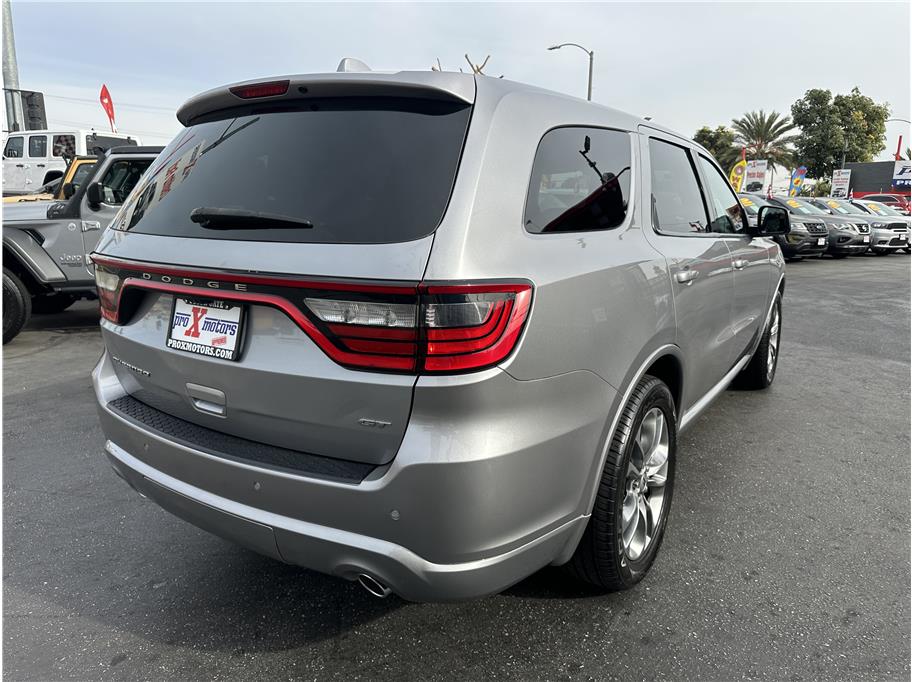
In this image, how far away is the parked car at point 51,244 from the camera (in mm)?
6328

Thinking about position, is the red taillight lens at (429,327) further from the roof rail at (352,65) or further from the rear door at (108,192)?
the rear door at (108,192)

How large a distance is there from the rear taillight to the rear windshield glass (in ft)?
0.50

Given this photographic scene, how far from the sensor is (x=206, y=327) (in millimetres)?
1931

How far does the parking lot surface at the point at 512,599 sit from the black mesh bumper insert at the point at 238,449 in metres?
0.74

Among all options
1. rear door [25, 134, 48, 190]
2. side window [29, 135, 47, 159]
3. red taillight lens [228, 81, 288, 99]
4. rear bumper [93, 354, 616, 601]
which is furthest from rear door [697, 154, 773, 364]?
side window [29, 135, 47, 159]

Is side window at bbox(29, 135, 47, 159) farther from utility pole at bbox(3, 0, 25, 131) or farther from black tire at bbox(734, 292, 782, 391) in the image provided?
black tire at bbox(734, 292, 782, 391)

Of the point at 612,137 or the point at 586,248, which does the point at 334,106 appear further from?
the point at 612,137

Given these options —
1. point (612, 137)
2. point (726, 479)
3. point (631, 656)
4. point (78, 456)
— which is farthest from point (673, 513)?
point (78, 456)

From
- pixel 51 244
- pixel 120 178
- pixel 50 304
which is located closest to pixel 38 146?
pixel 50 304

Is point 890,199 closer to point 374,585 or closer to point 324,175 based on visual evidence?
point 324,175

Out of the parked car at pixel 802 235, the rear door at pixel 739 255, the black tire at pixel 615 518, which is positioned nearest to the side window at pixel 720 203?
the rear door at pixel 739 255

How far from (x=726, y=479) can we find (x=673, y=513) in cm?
54

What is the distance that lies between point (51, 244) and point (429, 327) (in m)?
6.31

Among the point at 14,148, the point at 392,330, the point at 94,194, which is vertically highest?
the point at 14,148
